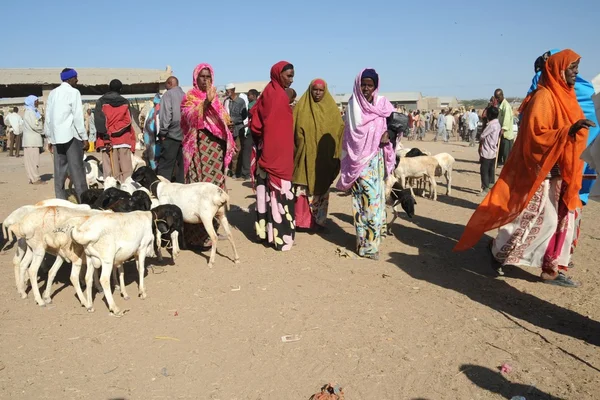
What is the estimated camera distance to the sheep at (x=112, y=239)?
4.36 meters

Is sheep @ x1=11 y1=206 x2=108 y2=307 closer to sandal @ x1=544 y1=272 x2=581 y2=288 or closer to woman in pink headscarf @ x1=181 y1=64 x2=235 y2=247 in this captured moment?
woman in pink headscarf @ x1=181 y1=64 x2=235 y2=247

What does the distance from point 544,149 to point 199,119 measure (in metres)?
4.14

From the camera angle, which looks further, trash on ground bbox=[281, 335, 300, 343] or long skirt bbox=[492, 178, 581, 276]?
long skirt bbox=[492, 178, 581, 276]

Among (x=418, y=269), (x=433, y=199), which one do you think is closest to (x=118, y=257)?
(x=418, y=269)

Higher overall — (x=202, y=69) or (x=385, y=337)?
(x=202, y=69)

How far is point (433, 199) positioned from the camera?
1011 cm

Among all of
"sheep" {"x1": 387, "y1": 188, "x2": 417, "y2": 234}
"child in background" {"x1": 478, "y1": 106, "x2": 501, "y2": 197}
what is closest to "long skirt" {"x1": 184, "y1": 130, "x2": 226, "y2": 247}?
"sheep" {"x1": 387, "y1": 188, "x2": 417, "y2": 234}

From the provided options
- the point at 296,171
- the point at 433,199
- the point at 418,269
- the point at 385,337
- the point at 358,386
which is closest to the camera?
the point at 358,386

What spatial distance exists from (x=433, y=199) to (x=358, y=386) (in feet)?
A: 23.6

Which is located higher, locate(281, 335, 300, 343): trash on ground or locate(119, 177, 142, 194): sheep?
locate(119, 177, 142, 194): sheep

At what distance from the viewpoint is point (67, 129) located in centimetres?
677

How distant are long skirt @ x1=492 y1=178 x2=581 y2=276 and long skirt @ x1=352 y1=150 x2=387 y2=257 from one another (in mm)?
1550

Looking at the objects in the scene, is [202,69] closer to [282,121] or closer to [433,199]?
[282,121]

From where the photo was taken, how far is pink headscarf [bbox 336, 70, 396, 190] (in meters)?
5.95
